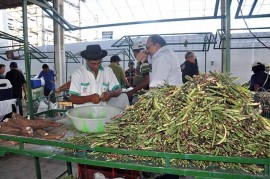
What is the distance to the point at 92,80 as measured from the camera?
2.88 meters

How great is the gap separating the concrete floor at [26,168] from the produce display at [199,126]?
2.79 metres

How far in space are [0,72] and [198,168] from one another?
6.88m

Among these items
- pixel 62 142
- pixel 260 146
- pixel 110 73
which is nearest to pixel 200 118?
pixel 260 146

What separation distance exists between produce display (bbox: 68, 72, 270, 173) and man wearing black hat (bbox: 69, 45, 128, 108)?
1133mm

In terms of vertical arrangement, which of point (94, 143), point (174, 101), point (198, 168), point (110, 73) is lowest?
point (198, 168)

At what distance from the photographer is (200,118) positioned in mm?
1389

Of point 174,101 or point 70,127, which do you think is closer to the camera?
point 174,101

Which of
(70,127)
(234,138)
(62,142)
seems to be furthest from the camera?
(70,127)

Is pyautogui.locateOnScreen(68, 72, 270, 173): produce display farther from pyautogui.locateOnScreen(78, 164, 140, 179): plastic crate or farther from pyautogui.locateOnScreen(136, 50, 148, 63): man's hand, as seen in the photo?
pyautogui.locateOnScreen(136, 50, 148, 63): man's hand

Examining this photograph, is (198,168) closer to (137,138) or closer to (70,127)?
(137,138)

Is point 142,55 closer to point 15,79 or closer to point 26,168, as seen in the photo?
point 26,168

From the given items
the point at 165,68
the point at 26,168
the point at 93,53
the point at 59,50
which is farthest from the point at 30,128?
the point at 59,50

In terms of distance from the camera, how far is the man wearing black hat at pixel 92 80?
2.76 meters

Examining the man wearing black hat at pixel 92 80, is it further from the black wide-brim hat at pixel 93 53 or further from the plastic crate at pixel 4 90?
the plastic crate at pixel 4 90
